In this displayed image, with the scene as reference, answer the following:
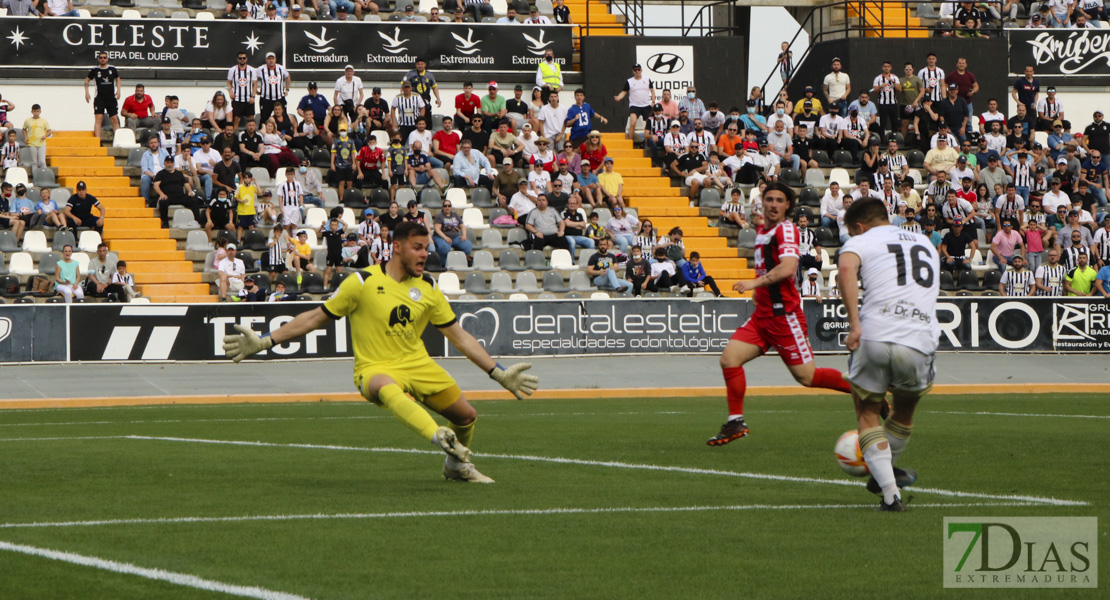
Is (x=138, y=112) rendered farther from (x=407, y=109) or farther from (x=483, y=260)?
(x=483, y=260)

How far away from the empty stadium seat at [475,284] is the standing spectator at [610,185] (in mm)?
4125

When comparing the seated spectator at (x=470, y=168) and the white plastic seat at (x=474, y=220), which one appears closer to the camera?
the white plastic seat at (x=474, y=220)

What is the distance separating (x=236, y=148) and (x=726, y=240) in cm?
1033

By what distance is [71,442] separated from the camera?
1397 centimetres

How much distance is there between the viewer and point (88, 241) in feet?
89.9

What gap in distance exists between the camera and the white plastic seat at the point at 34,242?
26.9 m

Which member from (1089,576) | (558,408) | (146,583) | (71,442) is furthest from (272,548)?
(558,408)

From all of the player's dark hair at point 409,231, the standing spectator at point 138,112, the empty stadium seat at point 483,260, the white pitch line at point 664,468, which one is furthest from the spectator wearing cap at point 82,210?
the player's dark hair at point 409,231

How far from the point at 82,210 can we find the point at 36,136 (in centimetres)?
271

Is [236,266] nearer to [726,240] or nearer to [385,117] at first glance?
[385,117]

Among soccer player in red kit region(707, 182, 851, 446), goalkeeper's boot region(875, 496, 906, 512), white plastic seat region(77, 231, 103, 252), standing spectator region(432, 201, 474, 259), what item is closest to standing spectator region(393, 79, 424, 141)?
standing spectator region(432, 201, 474, 259)

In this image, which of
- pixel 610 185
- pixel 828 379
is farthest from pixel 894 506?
pixel 610 185

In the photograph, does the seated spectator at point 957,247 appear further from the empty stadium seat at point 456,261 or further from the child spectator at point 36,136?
the child spectator at point 36,136

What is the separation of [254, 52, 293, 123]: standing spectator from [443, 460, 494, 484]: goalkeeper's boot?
21.5 m
